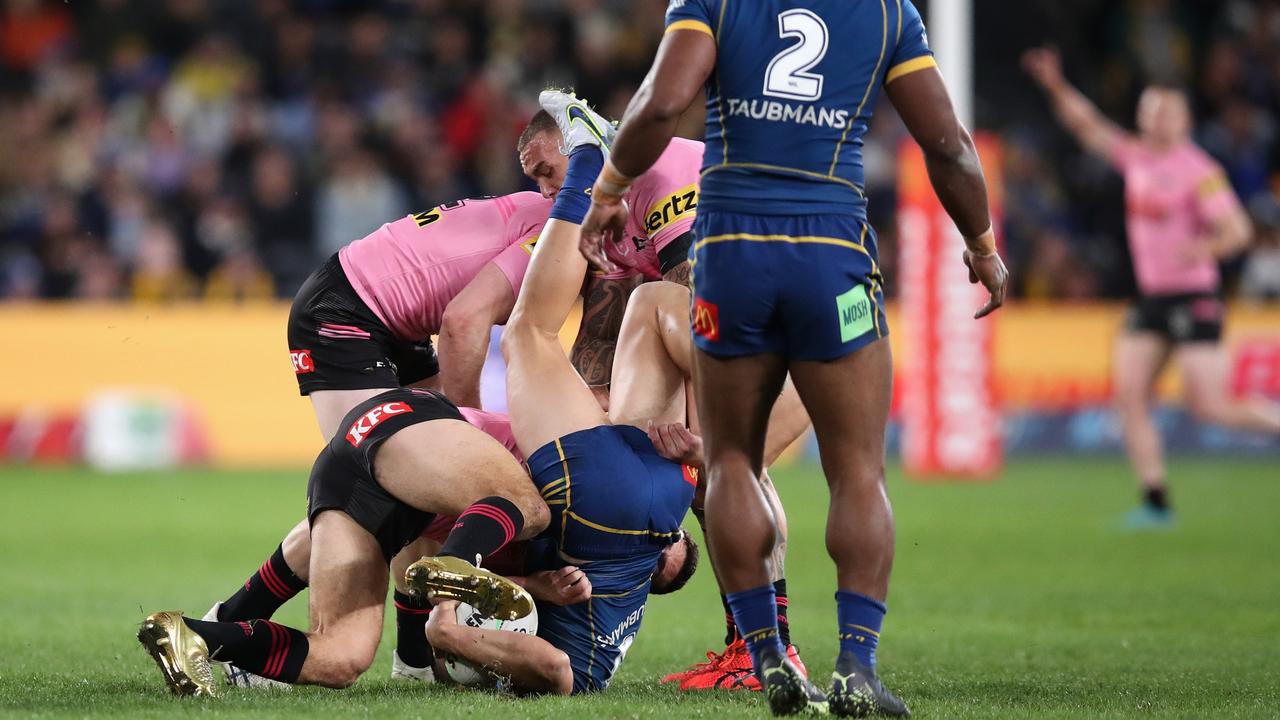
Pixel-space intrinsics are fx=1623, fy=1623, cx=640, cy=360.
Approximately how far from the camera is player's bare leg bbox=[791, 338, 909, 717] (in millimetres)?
4352

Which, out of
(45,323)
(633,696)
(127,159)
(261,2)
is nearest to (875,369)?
(633,696)

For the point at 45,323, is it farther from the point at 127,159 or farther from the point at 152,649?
the point at 152,649

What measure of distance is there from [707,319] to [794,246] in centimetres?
31

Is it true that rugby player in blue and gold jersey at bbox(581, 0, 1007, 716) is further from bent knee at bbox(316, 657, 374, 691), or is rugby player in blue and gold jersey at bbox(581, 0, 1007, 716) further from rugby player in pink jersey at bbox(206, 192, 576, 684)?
rugby player in pink jersey at bbox(206, 192, 576, 684)

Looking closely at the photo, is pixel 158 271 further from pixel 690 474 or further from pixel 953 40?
pixel 690 474

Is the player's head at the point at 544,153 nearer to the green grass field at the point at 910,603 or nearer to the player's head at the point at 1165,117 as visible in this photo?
the green grass field at the point at 910,603

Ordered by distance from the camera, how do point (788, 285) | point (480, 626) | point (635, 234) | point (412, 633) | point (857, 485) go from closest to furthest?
point (788, 285) < point (857, 485) < point (480, 626) < point (412, 633) < point (635, 234)

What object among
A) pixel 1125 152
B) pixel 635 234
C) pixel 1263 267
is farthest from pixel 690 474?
pixel 1263 267

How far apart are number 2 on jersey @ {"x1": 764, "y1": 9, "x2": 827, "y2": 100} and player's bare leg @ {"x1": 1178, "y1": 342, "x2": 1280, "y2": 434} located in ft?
24.0

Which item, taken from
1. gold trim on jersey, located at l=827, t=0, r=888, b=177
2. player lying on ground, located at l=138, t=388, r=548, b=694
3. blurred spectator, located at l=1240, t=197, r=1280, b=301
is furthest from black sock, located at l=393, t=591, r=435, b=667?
blurred spectator, located at l=1240, t=197, r=1280, b=301

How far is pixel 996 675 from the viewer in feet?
17.7

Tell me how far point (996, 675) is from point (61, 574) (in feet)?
16.7

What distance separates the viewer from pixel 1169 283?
10.9m

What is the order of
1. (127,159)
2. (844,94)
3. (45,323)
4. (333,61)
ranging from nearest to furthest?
(844,94) < (45,323) < (127,159) < (333,61)
